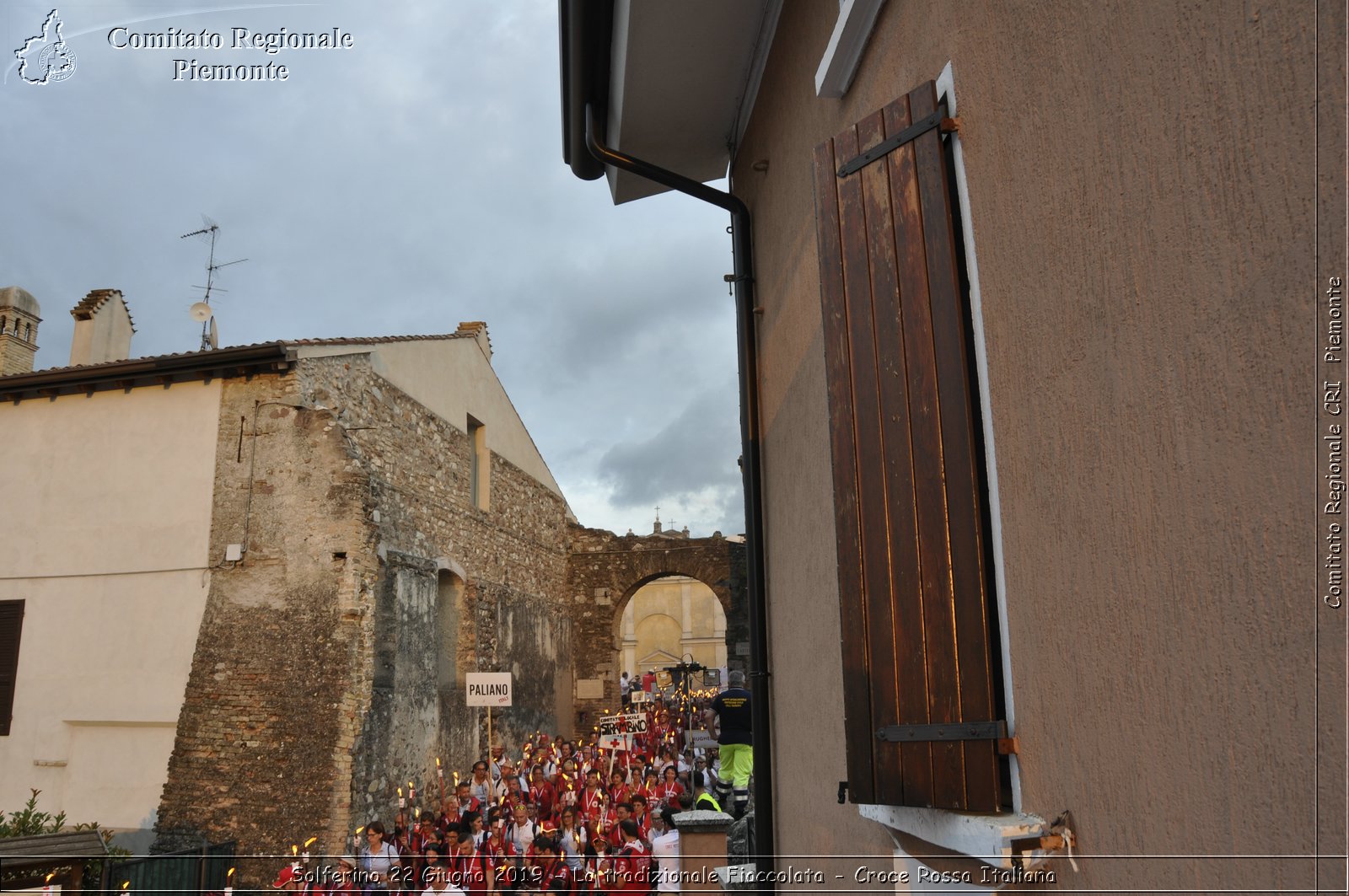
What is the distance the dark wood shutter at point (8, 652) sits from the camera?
40.6ft

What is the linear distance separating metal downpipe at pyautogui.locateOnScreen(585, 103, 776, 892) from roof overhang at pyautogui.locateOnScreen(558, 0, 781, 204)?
23cm

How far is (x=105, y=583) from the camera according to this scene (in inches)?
484

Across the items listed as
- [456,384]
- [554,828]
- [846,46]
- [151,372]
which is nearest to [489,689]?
[554,828]

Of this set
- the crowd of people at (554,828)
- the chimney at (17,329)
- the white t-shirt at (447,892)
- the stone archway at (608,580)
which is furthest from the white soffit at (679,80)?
the chimney at (17,329)

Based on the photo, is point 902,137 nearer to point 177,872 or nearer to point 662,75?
point 662,75

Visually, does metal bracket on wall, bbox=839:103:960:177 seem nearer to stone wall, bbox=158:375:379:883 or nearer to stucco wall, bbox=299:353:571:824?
stone wall, bbox=158:375:379:883

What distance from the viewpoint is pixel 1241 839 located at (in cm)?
127

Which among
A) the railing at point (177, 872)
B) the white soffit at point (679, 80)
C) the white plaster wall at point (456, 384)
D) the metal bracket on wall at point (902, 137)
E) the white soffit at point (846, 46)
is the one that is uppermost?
the white plaster wall at point (456, 384)

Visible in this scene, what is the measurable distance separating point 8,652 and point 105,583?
1.85 metres

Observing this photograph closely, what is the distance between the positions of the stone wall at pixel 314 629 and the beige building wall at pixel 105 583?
39 centimetres

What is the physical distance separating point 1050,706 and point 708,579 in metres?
21.1

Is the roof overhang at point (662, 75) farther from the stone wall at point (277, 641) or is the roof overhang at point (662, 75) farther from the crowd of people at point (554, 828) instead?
the stone wall at point (277, 641)

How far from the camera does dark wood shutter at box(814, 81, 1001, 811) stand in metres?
2.03

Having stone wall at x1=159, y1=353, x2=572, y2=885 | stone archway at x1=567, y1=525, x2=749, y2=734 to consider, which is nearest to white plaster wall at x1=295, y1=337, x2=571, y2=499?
stone wall at x1=159, y1=353, x2=572, y2=885
